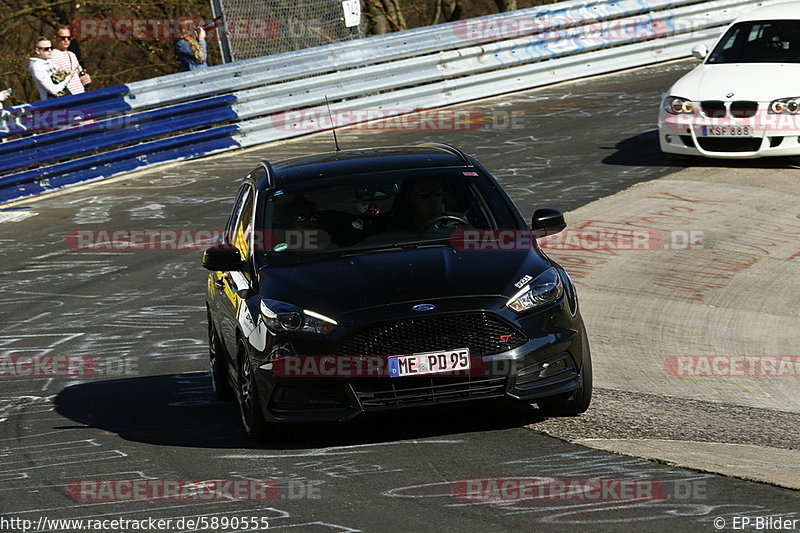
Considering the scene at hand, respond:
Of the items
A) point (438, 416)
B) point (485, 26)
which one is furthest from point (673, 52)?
Answer: point (438, 416)

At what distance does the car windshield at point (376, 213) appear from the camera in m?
8.05

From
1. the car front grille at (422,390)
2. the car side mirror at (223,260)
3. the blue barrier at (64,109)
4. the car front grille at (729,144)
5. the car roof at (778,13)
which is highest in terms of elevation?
the blue barrier at (64,109)

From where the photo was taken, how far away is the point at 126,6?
2700 cm

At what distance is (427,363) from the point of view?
23.1ft

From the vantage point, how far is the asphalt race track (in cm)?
596

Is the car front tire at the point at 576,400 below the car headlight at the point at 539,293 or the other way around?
below

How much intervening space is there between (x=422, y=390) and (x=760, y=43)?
1141cm

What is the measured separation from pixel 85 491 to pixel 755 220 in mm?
9305

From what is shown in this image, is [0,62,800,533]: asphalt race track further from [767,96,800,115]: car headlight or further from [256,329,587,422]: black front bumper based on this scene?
[767,96,800,115]: car headlight
